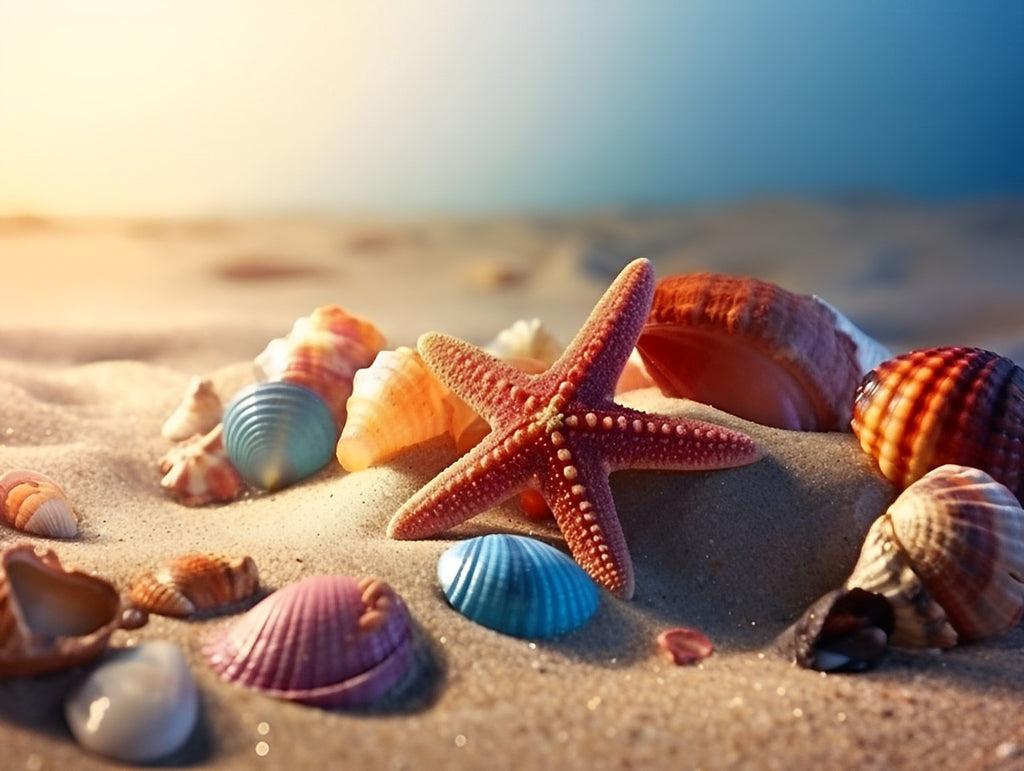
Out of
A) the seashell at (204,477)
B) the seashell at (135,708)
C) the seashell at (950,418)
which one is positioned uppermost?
the seashell at (950,418)

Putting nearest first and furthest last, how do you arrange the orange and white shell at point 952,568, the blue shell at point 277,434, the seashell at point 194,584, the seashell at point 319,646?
the seashell at point 319,646 → the seashell at point 194,584 → the orange and white shell at point 952,568 → the blue shell at point 277,434

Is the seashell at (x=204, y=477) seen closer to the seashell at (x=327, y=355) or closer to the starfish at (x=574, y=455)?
the seashell at (x=327, y=355)

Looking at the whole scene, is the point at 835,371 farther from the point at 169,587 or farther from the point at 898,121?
the point at 898,121

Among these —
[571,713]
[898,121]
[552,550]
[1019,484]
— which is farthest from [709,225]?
[571,713]

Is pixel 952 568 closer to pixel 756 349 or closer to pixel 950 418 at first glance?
pixel 950 418

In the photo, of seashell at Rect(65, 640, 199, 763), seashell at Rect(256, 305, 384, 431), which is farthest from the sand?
seashell at Rect(256, 305, 384, 431)

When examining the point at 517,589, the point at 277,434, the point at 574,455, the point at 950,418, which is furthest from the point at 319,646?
the point at 950,418

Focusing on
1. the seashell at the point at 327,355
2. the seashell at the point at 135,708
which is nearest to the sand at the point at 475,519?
the seashell at the point at 135,708
